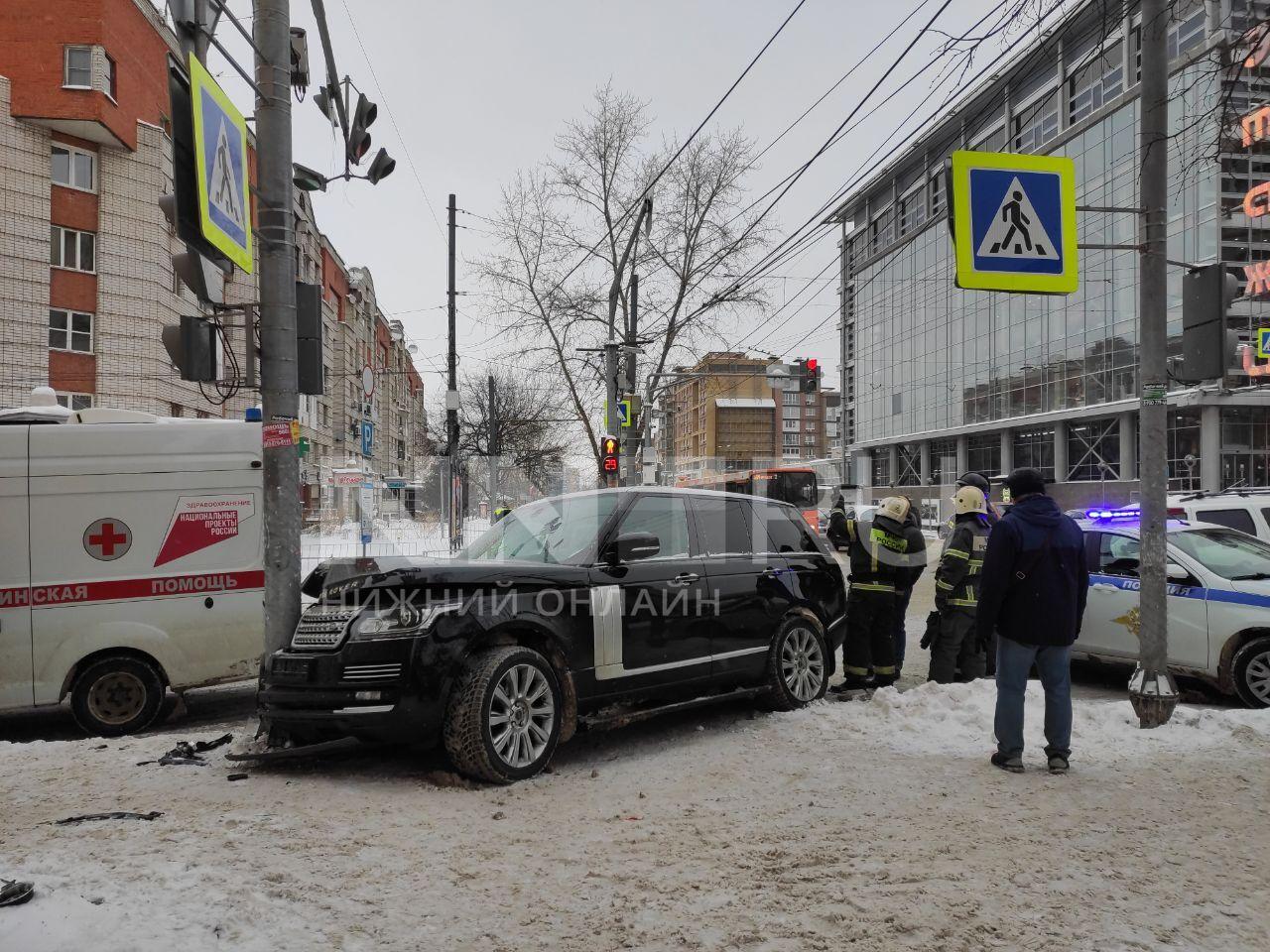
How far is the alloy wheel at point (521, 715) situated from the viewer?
4.94 meters

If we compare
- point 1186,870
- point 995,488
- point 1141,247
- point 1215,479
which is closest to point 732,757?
point 1186,870

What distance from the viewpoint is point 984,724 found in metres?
6.08

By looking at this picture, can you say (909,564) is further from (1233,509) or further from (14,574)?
(14,574)

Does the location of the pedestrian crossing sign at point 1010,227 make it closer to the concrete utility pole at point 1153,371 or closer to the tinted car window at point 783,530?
the concrete utility pole at point 1153,371

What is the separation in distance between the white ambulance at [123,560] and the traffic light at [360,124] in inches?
111

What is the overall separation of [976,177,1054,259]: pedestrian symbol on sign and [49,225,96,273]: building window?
86.5 feet

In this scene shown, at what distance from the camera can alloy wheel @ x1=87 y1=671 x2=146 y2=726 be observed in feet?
22.4

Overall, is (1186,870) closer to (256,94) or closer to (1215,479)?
(256,94)

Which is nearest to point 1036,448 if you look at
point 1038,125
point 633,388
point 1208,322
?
point 1038,125

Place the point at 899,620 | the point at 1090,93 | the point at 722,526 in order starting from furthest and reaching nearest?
the point at 1090,93 < the point at 899,620 < the point at 722,526

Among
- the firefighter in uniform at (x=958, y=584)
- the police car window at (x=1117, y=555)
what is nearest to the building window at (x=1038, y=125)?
the police car window at (x=1117, y=555)

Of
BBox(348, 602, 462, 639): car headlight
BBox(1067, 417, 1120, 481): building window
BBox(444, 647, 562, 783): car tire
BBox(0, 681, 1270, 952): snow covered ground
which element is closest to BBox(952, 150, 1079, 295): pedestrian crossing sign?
BBox(0, 681, 1270, 952): snow covered ground

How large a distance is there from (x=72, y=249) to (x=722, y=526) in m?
25.9

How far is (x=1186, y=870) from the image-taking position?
3723mm
